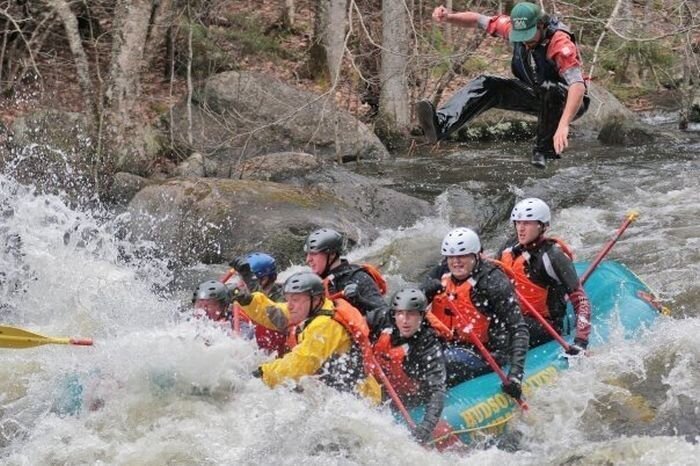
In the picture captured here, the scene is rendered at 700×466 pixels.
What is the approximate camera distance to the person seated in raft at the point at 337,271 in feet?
20.9

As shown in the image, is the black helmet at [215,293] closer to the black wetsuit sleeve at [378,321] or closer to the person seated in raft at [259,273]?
the person seated in raft at [259,273]

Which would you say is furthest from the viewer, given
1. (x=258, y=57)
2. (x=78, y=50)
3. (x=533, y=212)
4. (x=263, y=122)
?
(x=258, y=57)

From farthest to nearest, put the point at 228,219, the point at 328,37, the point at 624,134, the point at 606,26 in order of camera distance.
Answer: the point at 328,37, the point at 624,134, the point at 228,219, the point at 606,26

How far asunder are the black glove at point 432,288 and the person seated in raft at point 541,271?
79cm

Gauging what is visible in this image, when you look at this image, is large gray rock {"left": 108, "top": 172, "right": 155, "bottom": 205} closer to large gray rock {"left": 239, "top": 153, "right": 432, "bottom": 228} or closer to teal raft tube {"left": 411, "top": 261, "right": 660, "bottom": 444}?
large gray rock {"left": 239, "top": 153, "right": 432, "bottom": 228}

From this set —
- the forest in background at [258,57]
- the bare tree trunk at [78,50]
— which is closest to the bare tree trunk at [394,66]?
the forest in background at [258,57]

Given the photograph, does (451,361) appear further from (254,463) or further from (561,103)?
(561,103)

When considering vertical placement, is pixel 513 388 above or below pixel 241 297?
below

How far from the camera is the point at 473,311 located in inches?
254

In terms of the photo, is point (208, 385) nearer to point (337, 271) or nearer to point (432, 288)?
point (337, 271)

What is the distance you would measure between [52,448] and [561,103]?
166 inches

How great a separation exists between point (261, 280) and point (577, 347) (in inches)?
86.8

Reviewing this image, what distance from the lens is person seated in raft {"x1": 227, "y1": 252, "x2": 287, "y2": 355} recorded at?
639 cm

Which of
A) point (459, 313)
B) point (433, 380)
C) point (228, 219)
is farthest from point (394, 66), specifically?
point (433, 380)
